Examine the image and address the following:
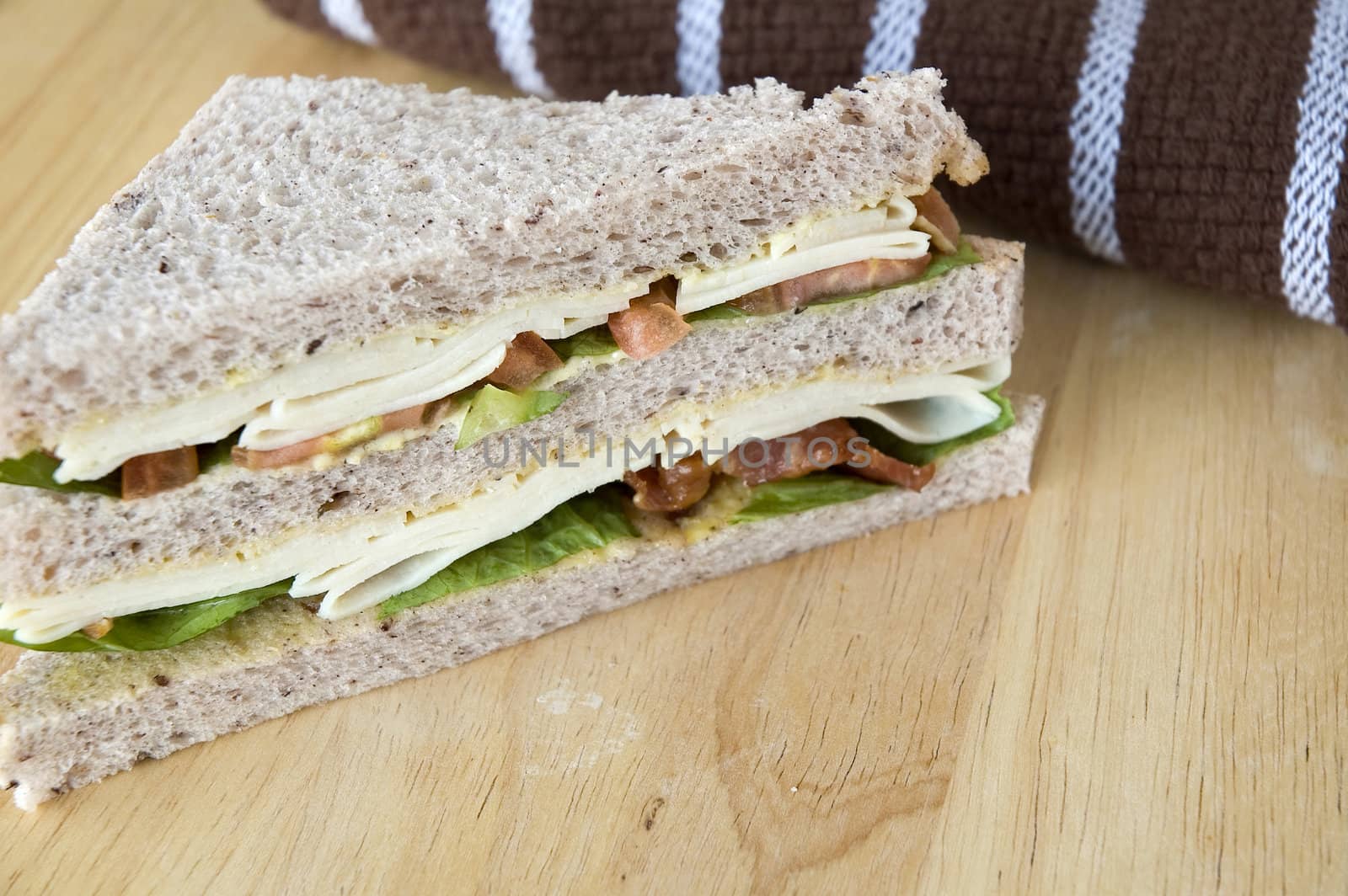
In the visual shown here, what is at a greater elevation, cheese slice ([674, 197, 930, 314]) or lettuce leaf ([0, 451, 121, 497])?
cheese slice ([674, 197, 930, 314])

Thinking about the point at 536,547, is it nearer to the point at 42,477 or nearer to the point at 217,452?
the point at 217,452

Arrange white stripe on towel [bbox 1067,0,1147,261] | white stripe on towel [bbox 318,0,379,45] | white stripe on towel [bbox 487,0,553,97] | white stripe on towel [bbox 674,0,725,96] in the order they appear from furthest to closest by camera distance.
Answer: white stripe on towel [bbox 318,0,379,45], white stripe on towel [bbox 487,0,553,97], white stripe on towel [bbox 674,0,725,96], white stripe on towel [bbox 1067,0,1147,261]

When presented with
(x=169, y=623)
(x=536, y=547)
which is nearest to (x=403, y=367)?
(x=536, y=547)

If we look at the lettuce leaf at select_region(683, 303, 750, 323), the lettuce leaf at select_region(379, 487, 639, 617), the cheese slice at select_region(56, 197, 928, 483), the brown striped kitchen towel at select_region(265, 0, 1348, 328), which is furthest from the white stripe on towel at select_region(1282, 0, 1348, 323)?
the lettuce leaf at select_region(379, 487, 639, 617)

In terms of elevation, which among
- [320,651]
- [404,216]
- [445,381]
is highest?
[404,216]

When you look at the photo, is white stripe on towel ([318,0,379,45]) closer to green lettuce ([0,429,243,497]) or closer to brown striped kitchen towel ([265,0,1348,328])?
brown striped kitchen towel ([265,0,1348,328])

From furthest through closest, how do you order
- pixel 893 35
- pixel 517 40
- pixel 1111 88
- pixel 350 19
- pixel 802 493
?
pixel 350 19 < pixel 517 40 < pixel 893 35 < pixel 1111 88 < pixel 802 493
